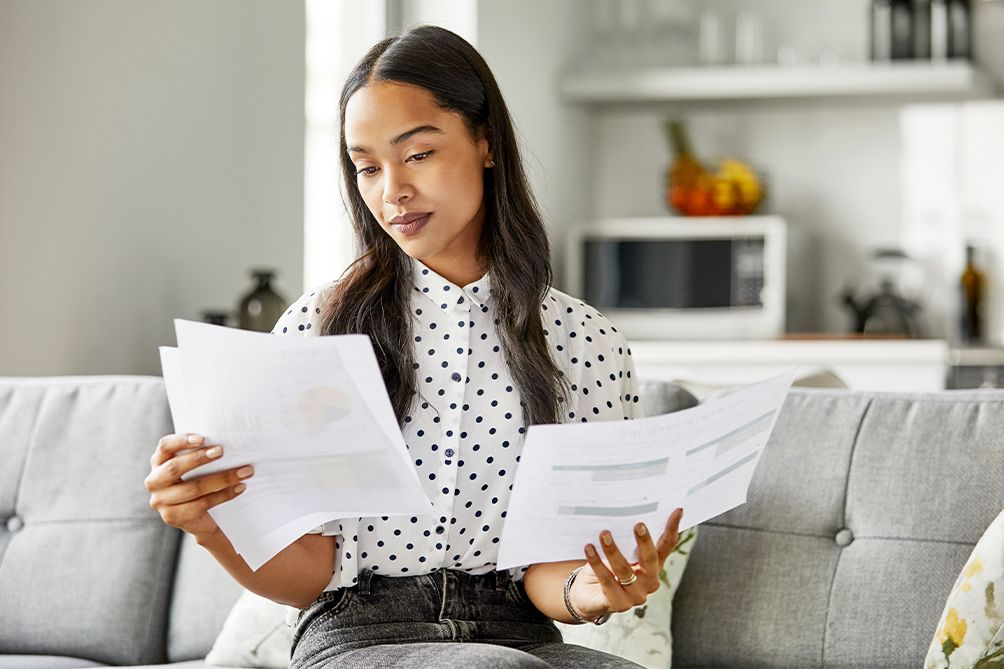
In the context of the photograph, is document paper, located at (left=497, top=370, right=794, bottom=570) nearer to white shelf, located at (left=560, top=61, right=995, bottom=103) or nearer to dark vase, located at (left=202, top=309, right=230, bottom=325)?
dark vase, located at (left=202, top=309, right=230, bottom=325)

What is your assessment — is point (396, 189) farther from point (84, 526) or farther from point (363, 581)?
point (84, 526)

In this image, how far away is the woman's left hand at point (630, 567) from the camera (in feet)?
4.16

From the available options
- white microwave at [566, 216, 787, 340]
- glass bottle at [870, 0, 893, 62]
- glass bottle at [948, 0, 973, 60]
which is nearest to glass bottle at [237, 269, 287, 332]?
white microwave at [566, 216, 787, 340]

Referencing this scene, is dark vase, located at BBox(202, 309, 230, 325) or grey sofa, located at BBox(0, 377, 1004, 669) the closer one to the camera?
grey sofa, located at BBox(0, 377, 1004, 669)

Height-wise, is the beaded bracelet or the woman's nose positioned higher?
the woman's nose

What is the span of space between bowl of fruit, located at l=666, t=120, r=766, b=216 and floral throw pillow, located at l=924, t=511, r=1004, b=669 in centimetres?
349

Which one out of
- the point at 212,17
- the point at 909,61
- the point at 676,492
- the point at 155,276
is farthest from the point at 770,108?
the point at 676,492

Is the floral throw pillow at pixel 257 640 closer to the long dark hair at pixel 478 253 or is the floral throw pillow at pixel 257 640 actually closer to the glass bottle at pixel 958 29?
the long dark hair at pixel 478 253

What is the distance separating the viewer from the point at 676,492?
1250mm

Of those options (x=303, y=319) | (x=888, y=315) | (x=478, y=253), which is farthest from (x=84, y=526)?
(x=888, y=315)

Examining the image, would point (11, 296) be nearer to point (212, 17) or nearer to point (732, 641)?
point (212, 17)

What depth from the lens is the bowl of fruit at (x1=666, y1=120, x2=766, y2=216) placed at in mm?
5055

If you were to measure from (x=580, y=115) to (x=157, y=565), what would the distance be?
356 cm

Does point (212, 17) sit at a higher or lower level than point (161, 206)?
higher
